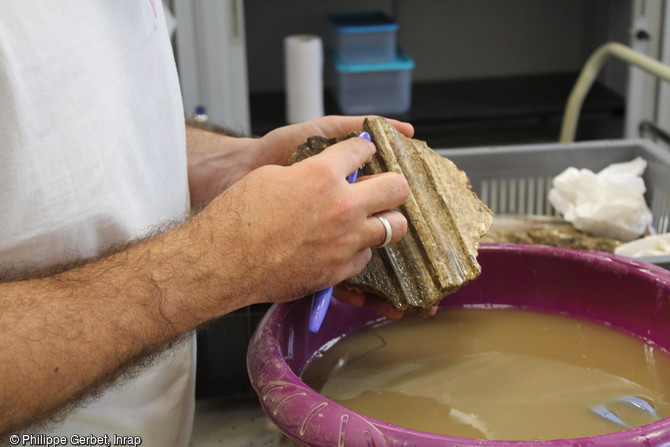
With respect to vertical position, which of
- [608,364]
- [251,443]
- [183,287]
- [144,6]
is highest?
[144,6]

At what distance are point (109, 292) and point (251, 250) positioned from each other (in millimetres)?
119

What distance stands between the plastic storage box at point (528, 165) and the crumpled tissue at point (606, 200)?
6 centimetres

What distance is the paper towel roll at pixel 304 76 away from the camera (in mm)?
2197

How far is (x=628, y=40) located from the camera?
2.62 metres

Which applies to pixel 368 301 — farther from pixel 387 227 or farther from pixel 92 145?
pixel 92 145

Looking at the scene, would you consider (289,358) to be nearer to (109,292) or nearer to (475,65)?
(109,292)

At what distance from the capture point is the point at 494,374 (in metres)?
0.84

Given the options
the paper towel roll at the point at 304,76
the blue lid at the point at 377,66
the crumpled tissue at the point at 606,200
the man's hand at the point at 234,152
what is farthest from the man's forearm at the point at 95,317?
the blue lid at the point at 377,66

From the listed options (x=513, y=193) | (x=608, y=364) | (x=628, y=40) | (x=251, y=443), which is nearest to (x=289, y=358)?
(x=251, y=443)

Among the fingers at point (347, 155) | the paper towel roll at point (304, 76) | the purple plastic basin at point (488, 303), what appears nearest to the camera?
the purple plastic basin at point (488, 303)

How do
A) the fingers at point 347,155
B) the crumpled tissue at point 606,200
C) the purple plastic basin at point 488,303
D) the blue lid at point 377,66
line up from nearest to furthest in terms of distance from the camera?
1. the purple plastic basin at point 488,303
2. the fingers at point 347,155
3. the crumpled tissue at point 606,200
4. the blue lid at point 377,66

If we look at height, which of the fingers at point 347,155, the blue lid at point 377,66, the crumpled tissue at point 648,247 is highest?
the fingers at point 347,155

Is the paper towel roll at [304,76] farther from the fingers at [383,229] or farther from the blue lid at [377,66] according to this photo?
the fingers at [383,229]

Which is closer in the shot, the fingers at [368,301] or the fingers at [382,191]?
the fingers at [382,191]
